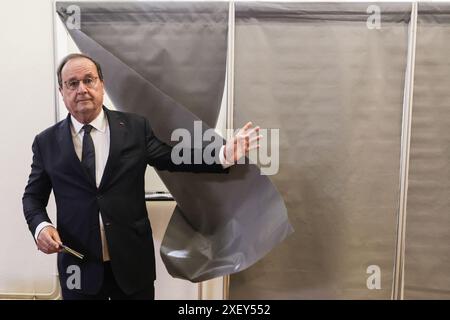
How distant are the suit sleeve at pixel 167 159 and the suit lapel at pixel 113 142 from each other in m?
0.10

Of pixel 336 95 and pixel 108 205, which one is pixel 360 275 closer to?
pixel 336 95

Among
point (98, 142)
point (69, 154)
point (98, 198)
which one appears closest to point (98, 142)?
point (98, 142)

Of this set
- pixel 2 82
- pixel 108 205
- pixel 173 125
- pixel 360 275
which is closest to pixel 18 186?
pixel 2 82

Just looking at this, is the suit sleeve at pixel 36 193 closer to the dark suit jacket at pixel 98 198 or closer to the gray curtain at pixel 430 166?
the dark suit jacket at pixel 98 198

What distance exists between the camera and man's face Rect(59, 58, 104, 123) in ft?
4.42

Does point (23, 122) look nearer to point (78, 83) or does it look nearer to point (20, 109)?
point (20, 109)

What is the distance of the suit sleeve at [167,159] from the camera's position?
143 centimetres

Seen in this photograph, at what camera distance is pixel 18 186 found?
190 centimetres

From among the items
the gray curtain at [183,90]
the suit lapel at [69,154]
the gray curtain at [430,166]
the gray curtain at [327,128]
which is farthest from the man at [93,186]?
the gray curtain at [430,166]

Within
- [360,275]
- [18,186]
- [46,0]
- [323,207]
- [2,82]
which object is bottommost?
[360,275]

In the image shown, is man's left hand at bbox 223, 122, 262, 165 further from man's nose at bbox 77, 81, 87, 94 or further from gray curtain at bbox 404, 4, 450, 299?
gray curtain at bbox 404, 4, 450, 299

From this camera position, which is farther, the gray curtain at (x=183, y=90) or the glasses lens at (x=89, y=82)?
the gray curtain at (x=183, y=90)

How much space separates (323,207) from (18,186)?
154 centimetres

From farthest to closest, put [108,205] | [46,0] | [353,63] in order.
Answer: [46,0]
[353,63]
[108,205]
